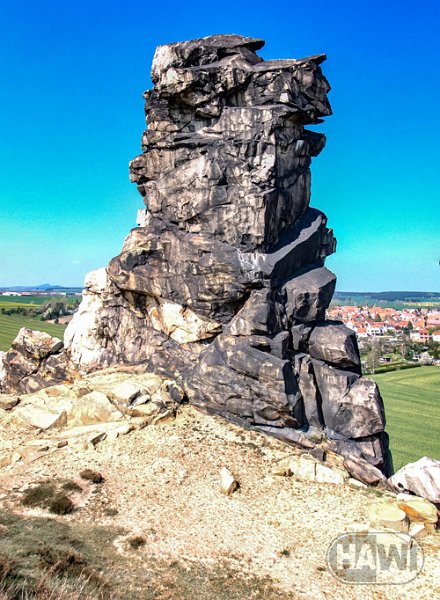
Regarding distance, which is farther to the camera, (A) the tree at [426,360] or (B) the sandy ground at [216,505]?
(A) the tree at [426,360]

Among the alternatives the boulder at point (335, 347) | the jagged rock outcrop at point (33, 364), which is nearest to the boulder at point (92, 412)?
the jagged rock outcrop at point (33, 364)

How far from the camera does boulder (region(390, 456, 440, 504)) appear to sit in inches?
943

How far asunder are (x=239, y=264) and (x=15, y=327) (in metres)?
98.7

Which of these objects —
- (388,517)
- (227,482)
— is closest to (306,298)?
(227,482)

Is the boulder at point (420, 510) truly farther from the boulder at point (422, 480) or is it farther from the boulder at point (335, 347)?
the boulder at point (335, 347)

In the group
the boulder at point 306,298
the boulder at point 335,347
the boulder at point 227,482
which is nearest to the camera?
the boulder at point 227,482

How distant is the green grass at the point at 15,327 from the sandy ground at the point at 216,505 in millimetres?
68854

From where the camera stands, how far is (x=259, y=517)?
71.7 ft

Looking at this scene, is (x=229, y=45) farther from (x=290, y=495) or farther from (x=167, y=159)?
(x=290, y=495)

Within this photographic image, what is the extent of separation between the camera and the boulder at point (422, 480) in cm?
2395

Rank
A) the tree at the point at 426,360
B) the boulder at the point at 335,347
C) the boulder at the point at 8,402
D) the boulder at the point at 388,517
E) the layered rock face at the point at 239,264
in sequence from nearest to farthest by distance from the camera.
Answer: the boulder at the point at 388,517
the layered rock face at the point at 239,264
the boulder at the point at 335,347
the boulder at the point at 8,402
the tree at the point at 426,360

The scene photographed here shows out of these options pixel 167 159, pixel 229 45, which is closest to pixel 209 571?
pixel 167 159

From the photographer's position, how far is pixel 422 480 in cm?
2439
